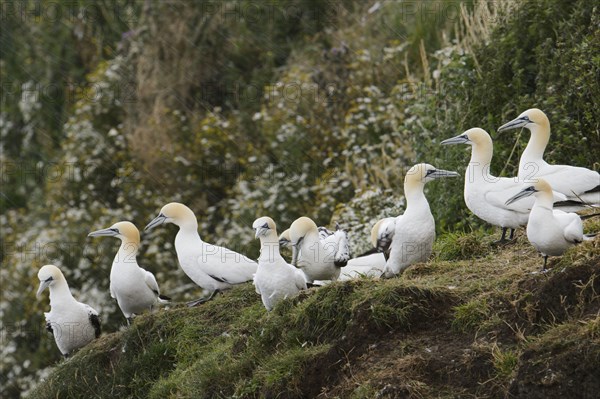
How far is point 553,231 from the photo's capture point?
25.3 feet

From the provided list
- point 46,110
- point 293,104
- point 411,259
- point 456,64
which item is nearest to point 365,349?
point 411,259

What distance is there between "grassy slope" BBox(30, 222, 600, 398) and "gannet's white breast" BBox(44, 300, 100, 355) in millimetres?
695

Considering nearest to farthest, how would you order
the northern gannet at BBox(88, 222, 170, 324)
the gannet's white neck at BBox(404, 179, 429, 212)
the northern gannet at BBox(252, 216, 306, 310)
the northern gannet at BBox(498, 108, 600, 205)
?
1. the northern gannet at BBox(252, 216, 306, 310)
2. the gannet's white neck at BBox(404, 179, 429, 212)
3. the northern gannet at BBox(498, 108, 600, 205)
4. the northern gannet at BBox(88, 222, 170, 324)

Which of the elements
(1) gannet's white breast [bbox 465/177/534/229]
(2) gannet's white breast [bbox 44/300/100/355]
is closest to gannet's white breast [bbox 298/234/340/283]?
(1) gannet's white breast [bbox 465/177/534/229]

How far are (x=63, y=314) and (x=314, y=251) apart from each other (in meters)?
2.62

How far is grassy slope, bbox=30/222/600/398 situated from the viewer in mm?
7031

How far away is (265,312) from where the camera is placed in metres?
9.32

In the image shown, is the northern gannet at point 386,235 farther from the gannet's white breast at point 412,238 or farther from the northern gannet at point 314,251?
the northern gannet at point 314,251

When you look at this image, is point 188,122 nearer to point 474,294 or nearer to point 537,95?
point 537,95

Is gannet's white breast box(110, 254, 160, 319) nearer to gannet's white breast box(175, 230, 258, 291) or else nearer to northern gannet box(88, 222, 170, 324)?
northern gannet box(88, 222, 170, 324)

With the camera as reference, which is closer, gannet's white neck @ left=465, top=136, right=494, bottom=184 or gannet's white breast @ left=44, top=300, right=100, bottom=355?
gannet's white neck @ left=465, top=136, right=494, bottom=184

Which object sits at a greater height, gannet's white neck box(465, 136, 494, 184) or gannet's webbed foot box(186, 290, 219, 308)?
gannet's white neck box(465, 136, 494, 184)

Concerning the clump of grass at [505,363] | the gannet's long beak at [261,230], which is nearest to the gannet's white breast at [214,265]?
the gannet's long beak at [261,230]

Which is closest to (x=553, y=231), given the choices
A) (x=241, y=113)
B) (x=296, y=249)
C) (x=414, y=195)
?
(x=414, y=195)
